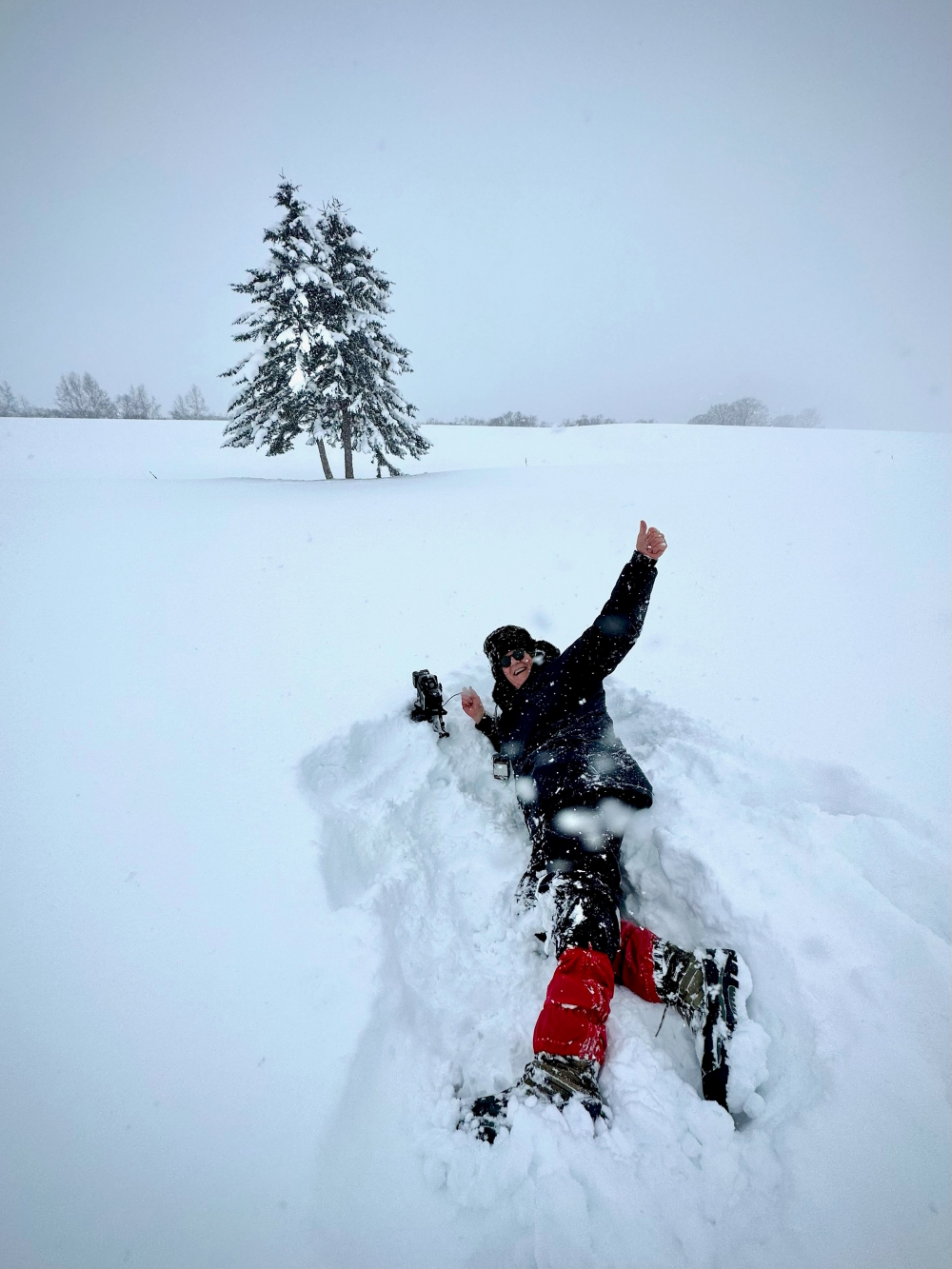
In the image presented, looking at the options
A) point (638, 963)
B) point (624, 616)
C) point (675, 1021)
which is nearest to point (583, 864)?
point (638, 963)

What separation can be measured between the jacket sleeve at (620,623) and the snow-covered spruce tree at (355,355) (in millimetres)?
11851

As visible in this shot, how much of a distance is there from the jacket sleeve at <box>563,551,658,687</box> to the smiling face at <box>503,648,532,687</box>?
39 centimetres

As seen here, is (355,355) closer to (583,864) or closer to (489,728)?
(489,728)

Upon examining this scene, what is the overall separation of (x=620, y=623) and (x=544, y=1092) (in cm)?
221

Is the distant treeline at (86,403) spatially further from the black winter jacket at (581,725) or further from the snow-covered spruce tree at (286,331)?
the black winter jacket at (581,725)

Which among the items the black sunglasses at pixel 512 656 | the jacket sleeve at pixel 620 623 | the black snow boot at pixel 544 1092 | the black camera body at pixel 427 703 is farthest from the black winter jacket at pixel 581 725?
the black snow boot at pixel 544 1092

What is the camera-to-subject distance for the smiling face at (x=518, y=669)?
128 inches

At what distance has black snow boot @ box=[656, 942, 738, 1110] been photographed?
6.10ft

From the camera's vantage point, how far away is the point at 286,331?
12.0 metres

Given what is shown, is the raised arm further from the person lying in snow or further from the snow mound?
the snow mound

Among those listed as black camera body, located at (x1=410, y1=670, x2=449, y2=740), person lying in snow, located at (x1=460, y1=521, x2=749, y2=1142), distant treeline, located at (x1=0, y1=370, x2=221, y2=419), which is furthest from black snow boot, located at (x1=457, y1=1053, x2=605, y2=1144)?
distant treeline, located at (x1=0, y1=370, x2=221, y2=419)

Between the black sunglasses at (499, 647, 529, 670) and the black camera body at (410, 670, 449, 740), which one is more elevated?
the black sunglasses at (499, 647, 529, 670)

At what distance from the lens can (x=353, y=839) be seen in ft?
8.96

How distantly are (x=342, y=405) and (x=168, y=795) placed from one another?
40.1ft
